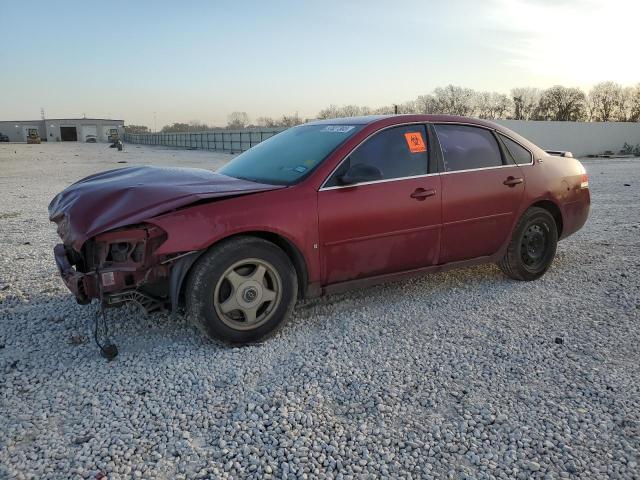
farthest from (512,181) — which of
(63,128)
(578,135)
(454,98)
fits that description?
(63,128)

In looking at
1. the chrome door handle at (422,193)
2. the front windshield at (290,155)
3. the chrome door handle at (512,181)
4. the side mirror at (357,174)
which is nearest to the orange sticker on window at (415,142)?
the chrome door handle at (422,193)

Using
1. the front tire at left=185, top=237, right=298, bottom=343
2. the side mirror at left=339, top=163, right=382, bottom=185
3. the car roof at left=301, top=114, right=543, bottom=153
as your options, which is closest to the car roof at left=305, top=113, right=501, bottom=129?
the car roof at left=301, top=114, right=543, bottom=153

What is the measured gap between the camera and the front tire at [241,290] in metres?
3.40

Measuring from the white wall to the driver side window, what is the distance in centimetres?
3025

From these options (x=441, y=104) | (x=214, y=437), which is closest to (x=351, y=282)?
(x=214, y=437)

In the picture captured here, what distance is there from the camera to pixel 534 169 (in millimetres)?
5031

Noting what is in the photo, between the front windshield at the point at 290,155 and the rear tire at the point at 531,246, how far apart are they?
2.04m

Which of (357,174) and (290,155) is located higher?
(290,155)

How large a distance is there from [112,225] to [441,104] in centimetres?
6552

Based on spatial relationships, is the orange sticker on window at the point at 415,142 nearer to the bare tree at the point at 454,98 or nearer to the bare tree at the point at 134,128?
the bare tree at the point at 454,98

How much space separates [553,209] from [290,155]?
9.44ft

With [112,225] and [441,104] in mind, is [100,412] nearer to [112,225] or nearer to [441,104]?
[112,225]

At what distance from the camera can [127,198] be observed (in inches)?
136

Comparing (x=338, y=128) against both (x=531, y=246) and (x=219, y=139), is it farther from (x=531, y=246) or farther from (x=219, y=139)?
(x=219, y=139)
